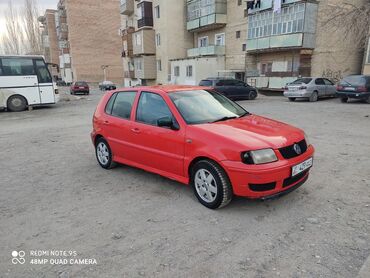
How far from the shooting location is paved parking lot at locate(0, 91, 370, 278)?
2.74 metres

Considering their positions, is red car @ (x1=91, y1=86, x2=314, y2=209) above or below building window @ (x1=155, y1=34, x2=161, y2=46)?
below

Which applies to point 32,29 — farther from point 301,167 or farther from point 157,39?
point 301,167

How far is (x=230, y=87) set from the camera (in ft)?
61.2

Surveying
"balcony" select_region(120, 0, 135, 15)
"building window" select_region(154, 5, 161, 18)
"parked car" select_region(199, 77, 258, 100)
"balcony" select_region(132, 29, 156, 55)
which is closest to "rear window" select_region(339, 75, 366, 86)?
"parked car" select_region(199, 77, 258, 100)

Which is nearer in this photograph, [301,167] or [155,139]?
[301,167]

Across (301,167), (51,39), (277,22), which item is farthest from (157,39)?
(51,39)

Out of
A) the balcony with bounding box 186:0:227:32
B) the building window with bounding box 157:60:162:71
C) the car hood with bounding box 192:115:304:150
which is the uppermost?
the balcony with bounding box 186:0:227:32

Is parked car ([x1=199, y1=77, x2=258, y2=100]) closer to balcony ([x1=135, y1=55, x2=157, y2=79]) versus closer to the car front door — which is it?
the car front door

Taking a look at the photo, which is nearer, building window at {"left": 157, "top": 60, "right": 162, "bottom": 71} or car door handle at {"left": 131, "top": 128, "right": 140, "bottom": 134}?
→ car door handle at {"left": 131, "top": 128, "right": 140, "bottom": 134}

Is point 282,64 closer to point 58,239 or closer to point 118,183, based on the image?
point 118,183

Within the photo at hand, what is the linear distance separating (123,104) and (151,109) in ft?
2.66

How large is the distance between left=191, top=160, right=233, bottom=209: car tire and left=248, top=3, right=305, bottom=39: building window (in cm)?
2057

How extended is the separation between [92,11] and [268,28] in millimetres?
41336

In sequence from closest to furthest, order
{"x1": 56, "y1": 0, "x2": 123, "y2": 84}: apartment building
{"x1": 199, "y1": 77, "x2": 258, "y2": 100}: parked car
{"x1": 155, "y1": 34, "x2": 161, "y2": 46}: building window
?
1. {"x1": 199, "y1": 77, "x2": 258, "y2": 100}: parked car
2. {"x1": 155, "y1": 34, "x2": 161, "y2": 46}: building window
3. {"x1": 56, "y1": 0, "x2": 123, "y2": 84}: apartment building
